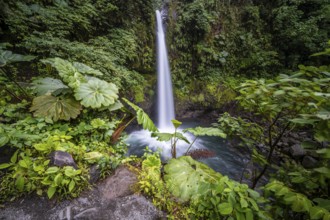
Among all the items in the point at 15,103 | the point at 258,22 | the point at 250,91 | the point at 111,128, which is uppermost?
the point at 258,22

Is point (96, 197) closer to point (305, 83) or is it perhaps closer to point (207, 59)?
point (305, 83)

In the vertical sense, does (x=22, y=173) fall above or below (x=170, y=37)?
below

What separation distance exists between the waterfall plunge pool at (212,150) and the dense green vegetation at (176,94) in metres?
0.54

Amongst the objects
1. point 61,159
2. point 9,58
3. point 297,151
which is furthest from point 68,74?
point 297,151

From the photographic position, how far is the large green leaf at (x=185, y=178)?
5.45 ft

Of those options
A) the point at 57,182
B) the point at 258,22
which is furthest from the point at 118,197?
the point at 258,22

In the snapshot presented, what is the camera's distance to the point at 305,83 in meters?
1.24

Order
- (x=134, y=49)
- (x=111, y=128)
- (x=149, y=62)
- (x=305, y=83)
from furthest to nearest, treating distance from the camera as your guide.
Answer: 1. (x=149, y=62)
2. (x=134, y=49)
3. (x=111, y=128)
4. (x=305, y=83)

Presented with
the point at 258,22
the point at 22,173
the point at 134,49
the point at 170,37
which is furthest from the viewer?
the point at 258,22

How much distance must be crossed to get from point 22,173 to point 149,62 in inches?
274

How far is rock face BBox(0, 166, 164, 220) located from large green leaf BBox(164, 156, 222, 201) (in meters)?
0.25

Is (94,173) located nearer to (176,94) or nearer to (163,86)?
(163,86)

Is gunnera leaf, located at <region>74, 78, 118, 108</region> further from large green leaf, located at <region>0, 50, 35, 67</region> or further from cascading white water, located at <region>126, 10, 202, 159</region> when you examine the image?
cascading white water, located at <region>126, 10, 202, 159</region>

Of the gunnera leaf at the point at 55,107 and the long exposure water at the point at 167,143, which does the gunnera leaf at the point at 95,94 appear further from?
the long exposure water at the point at 167,143
